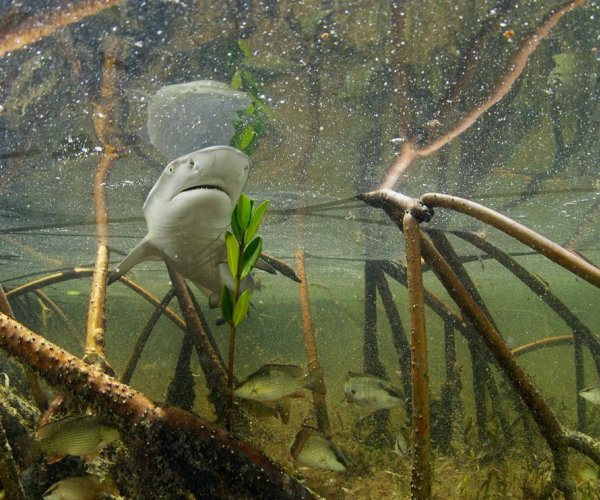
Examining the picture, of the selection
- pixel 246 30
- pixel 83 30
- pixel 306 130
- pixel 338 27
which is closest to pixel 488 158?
pixel 306 130

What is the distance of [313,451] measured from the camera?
4.06 metres

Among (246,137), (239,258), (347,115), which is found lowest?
(239,258)

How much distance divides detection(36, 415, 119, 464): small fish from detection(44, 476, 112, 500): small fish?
0.24 meters

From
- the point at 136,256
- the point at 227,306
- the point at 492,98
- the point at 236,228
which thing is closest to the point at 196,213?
the point at 136,256

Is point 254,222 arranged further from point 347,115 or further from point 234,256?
point 347,115

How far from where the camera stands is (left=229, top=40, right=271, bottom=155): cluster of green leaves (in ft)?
17.8

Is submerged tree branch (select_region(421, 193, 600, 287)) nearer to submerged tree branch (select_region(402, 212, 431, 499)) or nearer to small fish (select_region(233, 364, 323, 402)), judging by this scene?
submerged tree branch (select_region(402, 212, 431, 499))

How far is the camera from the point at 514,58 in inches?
202

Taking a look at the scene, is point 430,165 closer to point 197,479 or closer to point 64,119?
point 64,119

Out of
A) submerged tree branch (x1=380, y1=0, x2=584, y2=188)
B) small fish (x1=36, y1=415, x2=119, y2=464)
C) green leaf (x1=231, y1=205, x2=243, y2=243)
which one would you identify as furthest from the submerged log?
submerged tree branch (x1=380, y1=0, x2=584, y2=188)

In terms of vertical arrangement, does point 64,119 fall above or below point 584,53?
below

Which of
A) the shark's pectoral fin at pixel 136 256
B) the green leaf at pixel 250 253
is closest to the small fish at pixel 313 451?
the green leaf at pixel 250 253

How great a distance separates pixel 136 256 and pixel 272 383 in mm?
2691

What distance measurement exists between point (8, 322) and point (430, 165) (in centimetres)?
750
